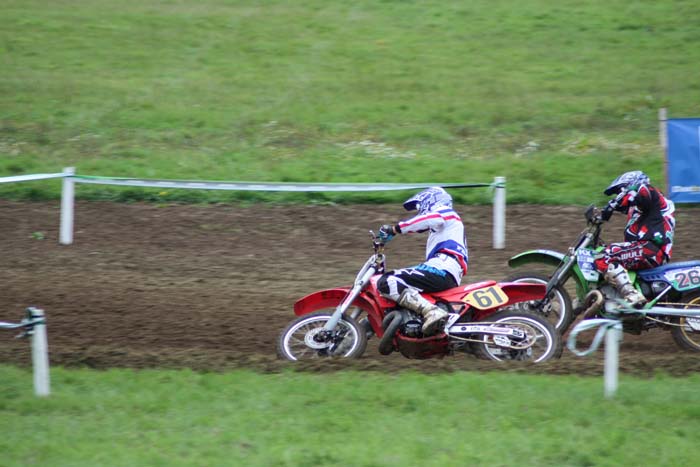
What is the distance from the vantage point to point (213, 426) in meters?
7.09

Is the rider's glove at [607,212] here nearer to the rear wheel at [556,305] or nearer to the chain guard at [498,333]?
the rear wheel at [556,305]

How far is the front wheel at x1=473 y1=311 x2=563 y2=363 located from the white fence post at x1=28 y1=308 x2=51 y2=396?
4117 mm

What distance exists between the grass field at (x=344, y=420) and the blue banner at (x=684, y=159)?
744 cm

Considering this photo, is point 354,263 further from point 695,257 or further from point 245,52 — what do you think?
point 245,52

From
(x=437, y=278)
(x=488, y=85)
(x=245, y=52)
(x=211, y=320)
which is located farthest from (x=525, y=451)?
(x=245, y=52)

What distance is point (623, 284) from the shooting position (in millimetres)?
10141

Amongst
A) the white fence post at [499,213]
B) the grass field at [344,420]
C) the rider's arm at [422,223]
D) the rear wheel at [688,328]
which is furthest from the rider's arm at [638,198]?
the white fence post at [499,213]

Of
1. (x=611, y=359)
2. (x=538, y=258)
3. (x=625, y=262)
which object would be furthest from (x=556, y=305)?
(x=611, y=359)

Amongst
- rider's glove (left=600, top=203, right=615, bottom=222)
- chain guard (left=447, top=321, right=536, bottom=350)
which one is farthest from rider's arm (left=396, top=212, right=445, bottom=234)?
rider's glove (left=600, top=203, right=615, bottom=222)

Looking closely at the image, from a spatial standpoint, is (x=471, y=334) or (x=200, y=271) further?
(x=200, y=271)

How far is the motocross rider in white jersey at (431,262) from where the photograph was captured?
9234 millimetres

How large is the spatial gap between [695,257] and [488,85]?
413 inches

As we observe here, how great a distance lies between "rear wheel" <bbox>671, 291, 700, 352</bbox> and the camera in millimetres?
9852

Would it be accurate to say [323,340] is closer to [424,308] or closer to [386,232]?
[424,308]
